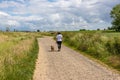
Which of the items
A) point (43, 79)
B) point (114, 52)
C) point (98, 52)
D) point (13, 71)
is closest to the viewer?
point (13, 71)

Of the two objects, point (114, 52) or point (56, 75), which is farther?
point (114, 52)

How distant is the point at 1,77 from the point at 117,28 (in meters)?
112

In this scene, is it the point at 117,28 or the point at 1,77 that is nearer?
the point at 1,77

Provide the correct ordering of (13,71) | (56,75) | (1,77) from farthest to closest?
1. (56,75)
2. (13,71)
3. (1,77)

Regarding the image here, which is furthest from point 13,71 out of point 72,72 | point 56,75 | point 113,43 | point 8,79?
point 113,43

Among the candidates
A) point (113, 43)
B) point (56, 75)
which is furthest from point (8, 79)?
point (113, 43)

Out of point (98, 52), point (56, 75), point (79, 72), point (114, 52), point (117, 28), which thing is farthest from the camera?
point (117, 28)

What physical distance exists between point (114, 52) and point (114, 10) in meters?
104

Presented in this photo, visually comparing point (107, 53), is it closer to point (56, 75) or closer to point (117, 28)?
point (56, 75)

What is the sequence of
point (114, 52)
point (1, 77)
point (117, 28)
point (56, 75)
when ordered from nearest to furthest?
point (1, 77)
point (56, 75)
point (114, 52)
point (117, 28)

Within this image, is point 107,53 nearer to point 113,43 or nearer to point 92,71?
point 113,43

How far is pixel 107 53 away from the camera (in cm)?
2509

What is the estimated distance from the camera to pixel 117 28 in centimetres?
12062

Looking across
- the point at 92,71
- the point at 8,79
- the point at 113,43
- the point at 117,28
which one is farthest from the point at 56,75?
the point at 117,28
